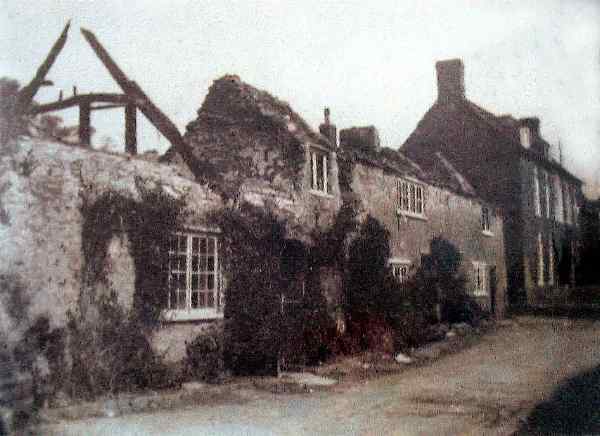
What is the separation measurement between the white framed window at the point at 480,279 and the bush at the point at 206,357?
16716 millimetres

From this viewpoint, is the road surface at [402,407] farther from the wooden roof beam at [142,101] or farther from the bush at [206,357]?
the wooden roof beam at [142,101]

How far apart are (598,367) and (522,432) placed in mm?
6683

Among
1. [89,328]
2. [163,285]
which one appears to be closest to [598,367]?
[163,285]

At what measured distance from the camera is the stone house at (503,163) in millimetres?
30312

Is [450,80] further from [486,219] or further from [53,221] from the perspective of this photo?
[53,221]

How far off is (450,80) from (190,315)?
2550 centimetres

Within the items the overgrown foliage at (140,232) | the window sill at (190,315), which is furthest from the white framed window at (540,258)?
the overgrown foliage at (140,232)

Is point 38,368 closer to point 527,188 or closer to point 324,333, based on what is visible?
point 324,333

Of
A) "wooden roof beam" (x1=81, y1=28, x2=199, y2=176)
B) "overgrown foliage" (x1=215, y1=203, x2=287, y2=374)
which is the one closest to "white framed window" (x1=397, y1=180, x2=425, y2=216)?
"overgrown foliage" (x1=215, y1=203, x2=287, y2=374)

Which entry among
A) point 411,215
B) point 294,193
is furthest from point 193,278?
point 411,215

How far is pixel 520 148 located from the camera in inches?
1184

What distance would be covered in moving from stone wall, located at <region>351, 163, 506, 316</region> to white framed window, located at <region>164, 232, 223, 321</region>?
665 centimetres

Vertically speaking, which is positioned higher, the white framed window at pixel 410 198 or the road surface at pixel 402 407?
the white framed window at pixel 410 198

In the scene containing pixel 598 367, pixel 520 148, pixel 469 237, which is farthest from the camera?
pixel 520 148
